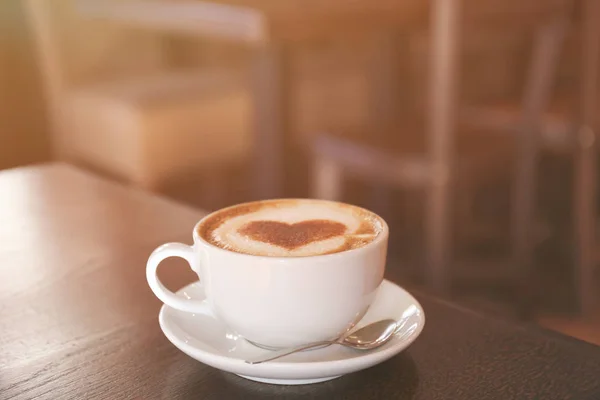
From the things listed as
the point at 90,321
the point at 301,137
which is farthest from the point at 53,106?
the point at 90,321

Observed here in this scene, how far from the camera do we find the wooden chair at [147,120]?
1.91m

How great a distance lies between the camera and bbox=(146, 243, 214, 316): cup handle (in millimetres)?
439

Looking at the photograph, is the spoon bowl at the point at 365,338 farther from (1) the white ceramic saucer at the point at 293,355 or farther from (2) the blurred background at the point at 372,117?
(2) the blurred background at the point at 372,117

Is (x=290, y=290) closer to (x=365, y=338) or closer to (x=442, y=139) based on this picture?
(x=365, y=338)

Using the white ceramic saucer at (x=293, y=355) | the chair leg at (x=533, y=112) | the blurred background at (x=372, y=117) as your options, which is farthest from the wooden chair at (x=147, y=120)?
the white ceramic saucer at (x=293, y=355)

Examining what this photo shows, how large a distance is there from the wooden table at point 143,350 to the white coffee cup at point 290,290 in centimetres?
3

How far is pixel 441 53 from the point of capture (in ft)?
4.33

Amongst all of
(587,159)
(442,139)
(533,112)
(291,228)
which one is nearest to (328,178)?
(442,139)

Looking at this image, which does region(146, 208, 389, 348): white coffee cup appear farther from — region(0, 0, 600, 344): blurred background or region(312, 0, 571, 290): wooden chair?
region(312, 0, 571, 290): wooden chair

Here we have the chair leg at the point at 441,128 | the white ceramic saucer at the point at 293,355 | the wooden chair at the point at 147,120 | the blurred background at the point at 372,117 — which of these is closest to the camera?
the white ceramic saucer at the point at 293,355

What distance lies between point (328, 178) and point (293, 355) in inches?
48.5

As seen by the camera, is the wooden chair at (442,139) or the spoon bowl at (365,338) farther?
the wooden chair at (442,139)

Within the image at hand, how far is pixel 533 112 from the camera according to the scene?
150 cm

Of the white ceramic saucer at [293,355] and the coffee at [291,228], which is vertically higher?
the coffee at [291,228]
